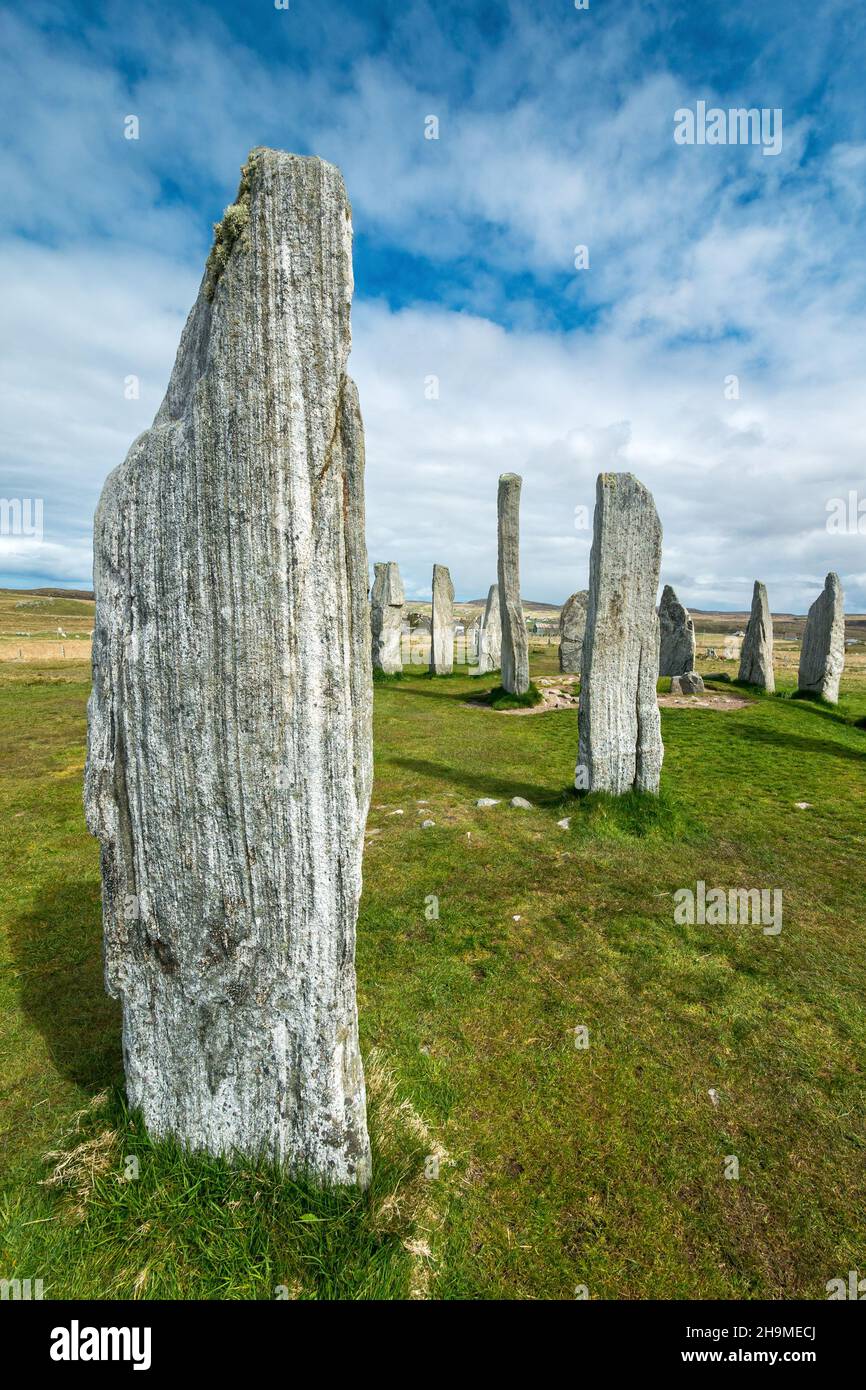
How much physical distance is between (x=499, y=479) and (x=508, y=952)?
42.5 feet

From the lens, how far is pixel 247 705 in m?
2.53

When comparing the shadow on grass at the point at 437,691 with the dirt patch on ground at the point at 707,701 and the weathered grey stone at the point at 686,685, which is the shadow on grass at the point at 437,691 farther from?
the weathered grey stone at the point at 686,685

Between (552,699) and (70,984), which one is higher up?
(552,699)

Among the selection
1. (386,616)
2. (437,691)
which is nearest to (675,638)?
(437,691)

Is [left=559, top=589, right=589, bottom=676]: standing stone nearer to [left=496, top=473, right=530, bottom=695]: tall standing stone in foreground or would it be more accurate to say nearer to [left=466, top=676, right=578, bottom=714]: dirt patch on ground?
[left=466, top=676, right=578, bottom=714]: dirt patch on ground

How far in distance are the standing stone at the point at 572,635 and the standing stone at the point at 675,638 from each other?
2846mm

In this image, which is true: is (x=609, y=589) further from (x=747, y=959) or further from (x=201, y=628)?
(x=201, y=628)

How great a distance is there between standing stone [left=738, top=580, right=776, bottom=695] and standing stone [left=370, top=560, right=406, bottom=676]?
10406 mm

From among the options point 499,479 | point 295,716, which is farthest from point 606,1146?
point 499,479

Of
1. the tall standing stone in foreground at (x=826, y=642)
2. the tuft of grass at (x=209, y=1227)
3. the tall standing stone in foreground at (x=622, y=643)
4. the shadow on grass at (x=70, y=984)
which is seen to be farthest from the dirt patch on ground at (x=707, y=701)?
the tuft of grass at (x=209, y=1227)

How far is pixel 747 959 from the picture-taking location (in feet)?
16.1

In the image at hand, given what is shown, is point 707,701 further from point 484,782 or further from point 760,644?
point 484,782

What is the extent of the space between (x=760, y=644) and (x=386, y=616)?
1094 cm

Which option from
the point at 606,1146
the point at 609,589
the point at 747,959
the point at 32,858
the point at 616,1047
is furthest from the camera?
the point at 609,589
